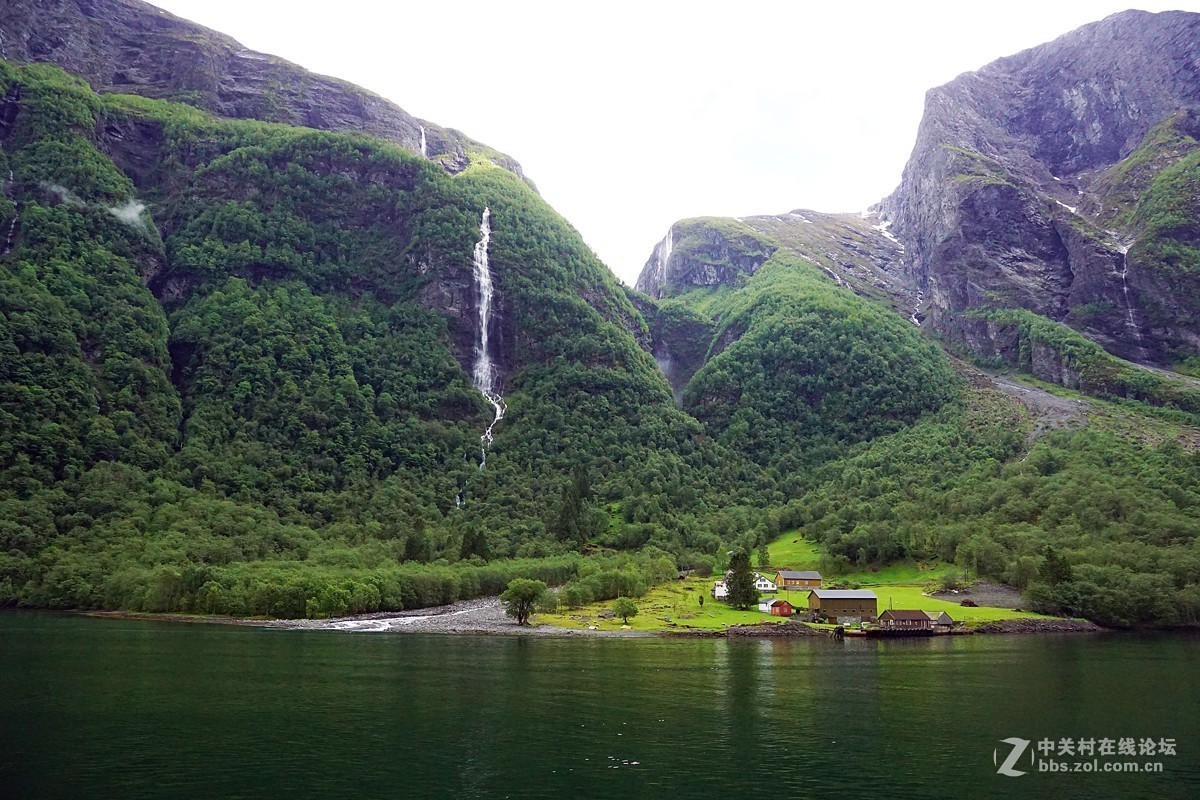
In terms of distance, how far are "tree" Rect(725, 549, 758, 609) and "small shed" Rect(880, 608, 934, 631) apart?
19.9 meters

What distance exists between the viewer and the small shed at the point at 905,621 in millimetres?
109812

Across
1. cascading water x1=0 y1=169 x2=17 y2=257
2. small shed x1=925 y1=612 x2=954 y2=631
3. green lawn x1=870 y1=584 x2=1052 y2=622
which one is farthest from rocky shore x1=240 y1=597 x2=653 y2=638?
cascading water x1=0 y1=169 x2=17 y2=257

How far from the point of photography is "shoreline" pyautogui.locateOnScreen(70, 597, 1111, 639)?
102125 mm

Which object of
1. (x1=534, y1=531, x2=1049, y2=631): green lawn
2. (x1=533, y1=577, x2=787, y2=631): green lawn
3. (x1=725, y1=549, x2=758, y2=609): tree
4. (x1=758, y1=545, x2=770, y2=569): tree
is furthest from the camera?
(x1=758, y1=545, x2=770, y2=569): tree

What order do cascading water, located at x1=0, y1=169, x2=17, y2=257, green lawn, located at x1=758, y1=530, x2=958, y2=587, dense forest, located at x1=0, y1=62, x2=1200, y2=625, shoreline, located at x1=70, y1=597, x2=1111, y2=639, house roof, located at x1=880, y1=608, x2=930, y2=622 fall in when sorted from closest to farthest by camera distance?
shoreline, located at x1=70, y1=597, x2=1111, y2=639
house roof, located at x1=880, y1=608, x2=930, y2=622
dense forest, located at x1=0, y1=62, x2=1200, y2=625
green lawn, located at x1=758, y1=530, x2=958, y2=587
cascading water, located at x1=0, y1=169, x2=17, y2=257

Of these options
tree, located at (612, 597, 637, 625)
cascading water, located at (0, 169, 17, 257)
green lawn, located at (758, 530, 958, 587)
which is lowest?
tree, located at (612, 597, 637, 625)

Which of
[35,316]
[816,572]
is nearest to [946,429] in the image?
[816,572]

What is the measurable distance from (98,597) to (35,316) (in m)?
79.7

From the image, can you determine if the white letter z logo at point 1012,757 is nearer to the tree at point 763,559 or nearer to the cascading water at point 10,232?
the tree at point 763,559

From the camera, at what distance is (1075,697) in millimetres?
57594

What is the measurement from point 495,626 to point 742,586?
3954 cm

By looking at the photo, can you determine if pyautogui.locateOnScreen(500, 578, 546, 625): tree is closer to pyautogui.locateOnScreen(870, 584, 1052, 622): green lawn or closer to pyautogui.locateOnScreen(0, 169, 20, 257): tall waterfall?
pyautogui.locateOnScreen(870, 584, 1052, 622): green lawn

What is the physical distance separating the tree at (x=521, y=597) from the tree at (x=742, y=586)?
3147 cm

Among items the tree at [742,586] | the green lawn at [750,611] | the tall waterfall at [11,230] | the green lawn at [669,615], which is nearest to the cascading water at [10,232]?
the tall waterfall at [11,230]
